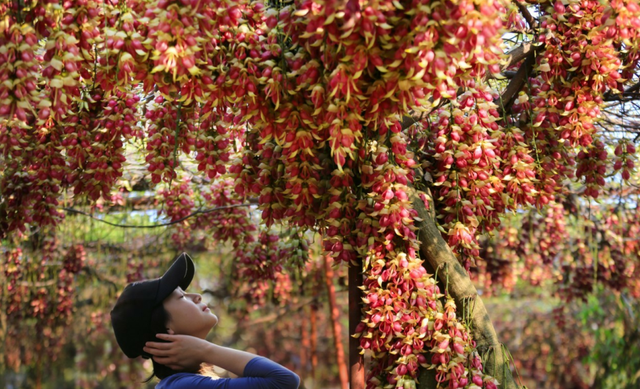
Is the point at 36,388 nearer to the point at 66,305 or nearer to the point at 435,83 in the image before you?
the point at 66,305

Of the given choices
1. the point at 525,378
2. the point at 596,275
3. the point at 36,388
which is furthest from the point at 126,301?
the point at 525,378

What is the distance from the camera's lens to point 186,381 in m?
1.62

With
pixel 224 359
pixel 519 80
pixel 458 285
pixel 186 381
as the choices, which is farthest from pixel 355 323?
pixel 519 80

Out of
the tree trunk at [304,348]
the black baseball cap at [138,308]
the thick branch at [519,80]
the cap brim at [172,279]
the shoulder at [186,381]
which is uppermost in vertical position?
the thick branch at [519,80]

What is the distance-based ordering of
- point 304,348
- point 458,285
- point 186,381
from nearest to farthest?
point 186,381, point 458,285, point 304,348

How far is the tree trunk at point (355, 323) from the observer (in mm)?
2195

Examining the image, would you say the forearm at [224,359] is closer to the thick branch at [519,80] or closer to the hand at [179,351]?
the hand at [179,351]

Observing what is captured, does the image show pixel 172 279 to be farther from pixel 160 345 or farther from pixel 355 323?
pixel 355 323

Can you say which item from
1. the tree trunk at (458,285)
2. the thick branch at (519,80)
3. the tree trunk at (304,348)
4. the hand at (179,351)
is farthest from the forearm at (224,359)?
the tree trunk at (304,348)

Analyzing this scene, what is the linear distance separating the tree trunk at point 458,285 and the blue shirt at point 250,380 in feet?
2.30

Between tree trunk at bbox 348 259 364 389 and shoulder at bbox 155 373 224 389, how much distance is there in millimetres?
662

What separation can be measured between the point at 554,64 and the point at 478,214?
1.84 ft

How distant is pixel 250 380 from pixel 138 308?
0.37m

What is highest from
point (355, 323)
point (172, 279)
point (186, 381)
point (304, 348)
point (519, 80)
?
point (519, 80)
